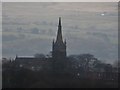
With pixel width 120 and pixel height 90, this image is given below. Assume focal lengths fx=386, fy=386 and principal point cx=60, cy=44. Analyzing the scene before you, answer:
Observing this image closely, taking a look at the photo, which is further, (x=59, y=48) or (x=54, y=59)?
(x=59, y=48)

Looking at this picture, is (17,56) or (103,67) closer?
(103,67)

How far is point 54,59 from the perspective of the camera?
22.6m

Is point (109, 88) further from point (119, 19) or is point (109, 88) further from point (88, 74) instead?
point (119, 19)

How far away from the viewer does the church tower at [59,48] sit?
23.4 metres

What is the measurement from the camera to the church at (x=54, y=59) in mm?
19155

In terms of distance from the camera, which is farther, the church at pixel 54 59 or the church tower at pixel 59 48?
the church tower at pixel 59 48

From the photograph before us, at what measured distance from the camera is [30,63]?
66.1 ft

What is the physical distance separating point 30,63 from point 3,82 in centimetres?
698

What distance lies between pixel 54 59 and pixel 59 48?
8.06 feet

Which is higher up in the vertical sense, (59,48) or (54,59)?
(59,48)

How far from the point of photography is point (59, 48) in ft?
81.9

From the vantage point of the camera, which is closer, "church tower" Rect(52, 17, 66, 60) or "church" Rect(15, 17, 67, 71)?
"church" Rect(15, 17, 67, 71)

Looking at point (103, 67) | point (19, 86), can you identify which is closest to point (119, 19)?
point (103, 67)

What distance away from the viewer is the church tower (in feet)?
76.6
